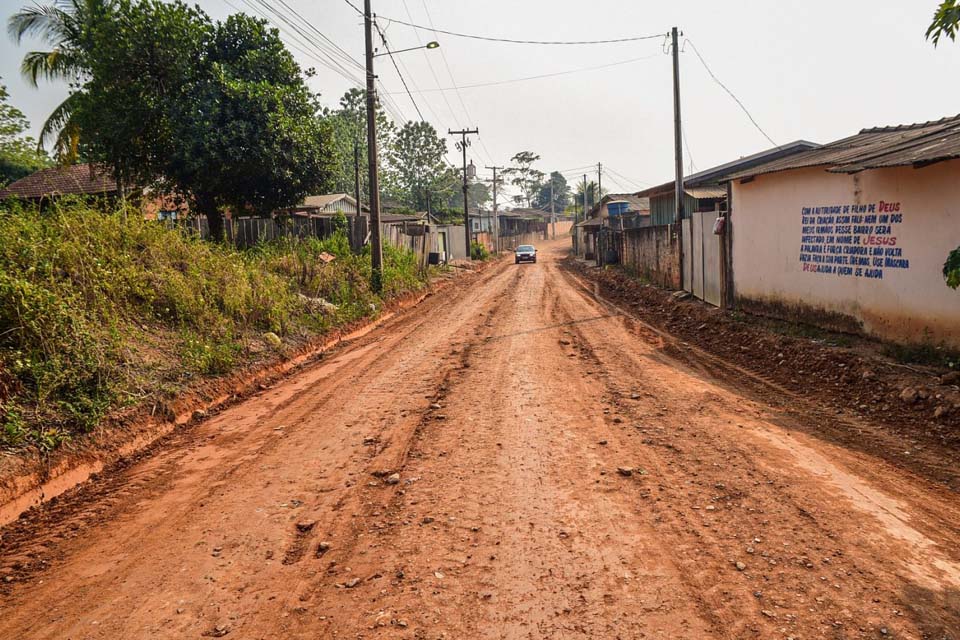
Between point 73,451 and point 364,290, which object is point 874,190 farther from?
point 364,290

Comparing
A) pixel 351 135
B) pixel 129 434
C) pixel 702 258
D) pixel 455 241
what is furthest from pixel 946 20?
pixel 351 135

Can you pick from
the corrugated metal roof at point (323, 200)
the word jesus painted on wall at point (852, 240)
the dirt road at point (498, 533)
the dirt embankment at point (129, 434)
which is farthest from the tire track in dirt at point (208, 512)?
the corrugated metal roof at point (323, 200)

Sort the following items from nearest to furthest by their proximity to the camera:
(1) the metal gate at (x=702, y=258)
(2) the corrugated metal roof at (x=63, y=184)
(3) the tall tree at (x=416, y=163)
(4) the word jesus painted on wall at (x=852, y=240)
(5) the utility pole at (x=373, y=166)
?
(4) the word jesus painted on wall at (x=852, y=240), (1) the metal gate at (x=702, y=258), (5) the utility pole at (x=373, y=166), (2) the corrugated metal roof at (x=63, y=184), (3) the tall tree at (x=416, y=163)

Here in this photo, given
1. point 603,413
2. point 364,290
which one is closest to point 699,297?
point 364,290

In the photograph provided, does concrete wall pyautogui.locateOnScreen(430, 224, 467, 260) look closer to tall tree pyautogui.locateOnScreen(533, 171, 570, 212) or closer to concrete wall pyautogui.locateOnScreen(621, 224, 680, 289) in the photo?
concrete wall pyautogui.locateOnScreen(621, 224, 680, 289)

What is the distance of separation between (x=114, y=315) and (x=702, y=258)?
12962 mm

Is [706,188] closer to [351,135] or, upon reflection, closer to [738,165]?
[738,165]

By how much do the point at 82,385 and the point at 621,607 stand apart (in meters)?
5.84

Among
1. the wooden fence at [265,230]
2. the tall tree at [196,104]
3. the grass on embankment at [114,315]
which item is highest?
the tall tree at [196,104]

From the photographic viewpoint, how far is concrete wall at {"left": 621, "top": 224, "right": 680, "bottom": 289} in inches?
746

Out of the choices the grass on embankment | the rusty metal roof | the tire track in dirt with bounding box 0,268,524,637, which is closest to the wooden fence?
the grass on embankment

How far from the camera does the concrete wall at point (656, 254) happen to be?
62.1ft

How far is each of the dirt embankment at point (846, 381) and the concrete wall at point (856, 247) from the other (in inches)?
18.9

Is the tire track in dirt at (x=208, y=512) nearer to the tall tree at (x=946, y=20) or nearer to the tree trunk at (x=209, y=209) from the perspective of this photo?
the tall tree at (x=946, y=20)
